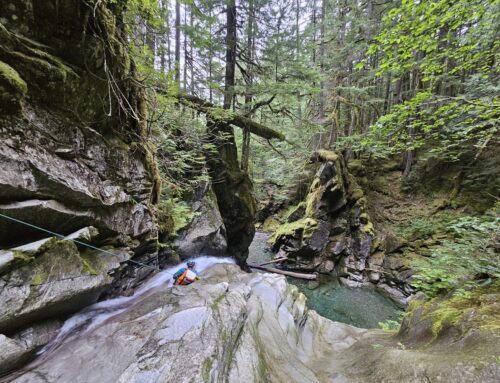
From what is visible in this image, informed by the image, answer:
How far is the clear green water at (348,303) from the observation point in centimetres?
812

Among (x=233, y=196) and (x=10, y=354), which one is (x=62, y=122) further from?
(x=233, y=196)

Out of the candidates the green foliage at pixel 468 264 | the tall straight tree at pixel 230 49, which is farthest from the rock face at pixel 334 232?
the green foliage at pixel 468 264

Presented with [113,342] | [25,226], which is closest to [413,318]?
[113,342]

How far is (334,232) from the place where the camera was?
12.8 m

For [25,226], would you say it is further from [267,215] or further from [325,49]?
[267,215]

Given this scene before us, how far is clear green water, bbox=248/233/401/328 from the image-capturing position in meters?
8.12

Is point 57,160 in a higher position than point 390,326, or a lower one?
higher

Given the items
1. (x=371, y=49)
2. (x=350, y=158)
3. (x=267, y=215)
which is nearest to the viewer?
(x=371, y=49)

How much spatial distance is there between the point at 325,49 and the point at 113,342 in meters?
17.5

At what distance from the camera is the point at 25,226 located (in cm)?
296

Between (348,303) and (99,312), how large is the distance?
849cm

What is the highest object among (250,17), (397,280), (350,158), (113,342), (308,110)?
(250,17)

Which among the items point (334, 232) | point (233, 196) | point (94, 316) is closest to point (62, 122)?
point (94, 316)

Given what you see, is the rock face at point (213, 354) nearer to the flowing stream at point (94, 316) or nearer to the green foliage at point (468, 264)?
the flowing stream at point (94, 316)
